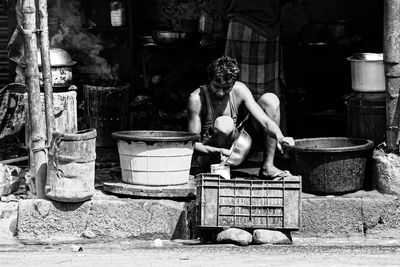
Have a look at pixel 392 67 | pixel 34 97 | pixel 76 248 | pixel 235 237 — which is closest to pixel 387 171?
pixel 392 67

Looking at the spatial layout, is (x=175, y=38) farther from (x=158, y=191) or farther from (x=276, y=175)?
(x=158, y=191)

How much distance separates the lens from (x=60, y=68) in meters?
11.6

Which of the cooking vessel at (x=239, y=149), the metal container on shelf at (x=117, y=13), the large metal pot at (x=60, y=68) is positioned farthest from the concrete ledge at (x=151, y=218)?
the metal container on shelf at (x=117, y=13)

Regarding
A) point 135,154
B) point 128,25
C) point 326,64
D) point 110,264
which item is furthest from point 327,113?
point 110,264

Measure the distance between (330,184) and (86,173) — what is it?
2193 millimetres

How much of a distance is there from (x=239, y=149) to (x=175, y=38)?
239 cm

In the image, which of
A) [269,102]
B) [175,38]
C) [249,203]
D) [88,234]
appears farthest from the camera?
[175,38]

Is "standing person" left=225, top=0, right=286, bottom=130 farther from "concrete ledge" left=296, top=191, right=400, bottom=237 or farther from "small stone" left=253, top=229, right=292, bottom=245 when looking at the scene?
"small stone" left=253, top=229, right=292, bottom=245

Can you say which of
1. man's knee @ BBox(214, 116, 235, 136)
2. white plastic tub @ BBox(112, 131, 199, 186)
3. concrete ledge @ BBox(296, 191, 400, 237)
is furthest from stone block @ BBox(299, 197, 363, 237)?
white plastic tub @ BBox(112, 131, 199, 186)

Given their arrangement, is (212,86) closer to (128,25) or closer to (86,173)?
(86,173)

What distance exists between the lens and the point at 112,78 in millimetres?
12773

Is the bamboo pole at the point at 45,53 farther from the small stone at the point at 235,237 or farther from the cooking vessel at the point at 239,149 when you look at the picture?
the small stone at the point at 235,237

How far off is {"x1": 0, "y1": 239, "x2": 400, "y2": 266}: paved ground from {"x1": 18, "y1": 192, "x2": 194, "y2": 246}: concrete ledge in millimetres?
170

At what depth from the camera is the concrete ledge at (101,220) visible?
9.67 meters
